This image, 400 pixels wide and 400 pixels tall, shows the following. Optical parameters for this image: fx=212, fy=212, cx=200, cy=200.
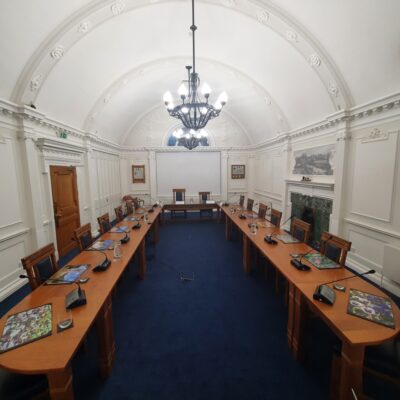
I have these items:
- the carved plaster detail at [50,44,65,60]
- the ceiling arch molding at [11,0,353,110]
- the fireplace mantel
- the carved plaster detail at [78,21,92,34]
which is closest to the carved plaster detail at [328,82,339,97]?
the ceiling arch molding at [11,0,353,110]

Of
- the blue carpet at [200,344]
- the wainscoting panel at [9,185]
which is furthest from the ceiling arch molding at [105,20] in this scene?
the blue carpet at [200,344]

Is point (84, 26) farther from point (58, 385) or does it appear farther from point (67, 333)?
point (58, 385)

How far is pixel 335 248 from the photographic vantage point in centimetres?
289

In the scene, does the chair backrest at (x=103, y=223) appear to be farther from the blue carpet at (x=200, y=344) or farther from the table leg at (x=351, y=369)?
the table leg at (x=351, y=369)

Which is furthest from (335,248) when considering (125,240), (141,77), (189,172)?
(189,172)

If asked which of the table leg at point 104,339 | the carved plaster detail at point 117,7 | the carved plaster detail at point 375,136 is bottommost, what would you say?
the table leg at point 104,339

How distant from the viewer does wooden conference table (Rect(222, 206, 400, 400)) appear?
1.57 metres

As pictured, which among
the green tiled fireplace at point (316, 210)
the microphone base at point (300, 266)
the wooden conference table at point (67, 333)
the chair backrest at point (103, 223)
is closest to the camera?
the wooden conference table at point (67, 333)

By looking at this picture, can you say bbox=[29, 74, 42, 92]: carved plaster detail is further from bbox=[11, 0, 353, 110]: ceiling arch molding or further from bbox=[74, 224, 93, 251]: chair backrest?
bbox=[74, 224, 93, 251]: chair backrest

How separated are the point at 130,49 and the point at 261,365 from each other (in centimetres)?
644

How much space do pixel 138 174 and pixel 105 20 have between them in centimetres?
683

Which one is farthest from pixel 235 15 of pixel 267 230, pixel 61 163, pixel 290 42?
pixel 61 163

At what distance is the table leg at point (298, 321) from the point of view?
7.47 feet

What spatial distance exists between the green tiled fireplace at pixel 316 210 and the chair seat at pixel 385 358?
384 cm
